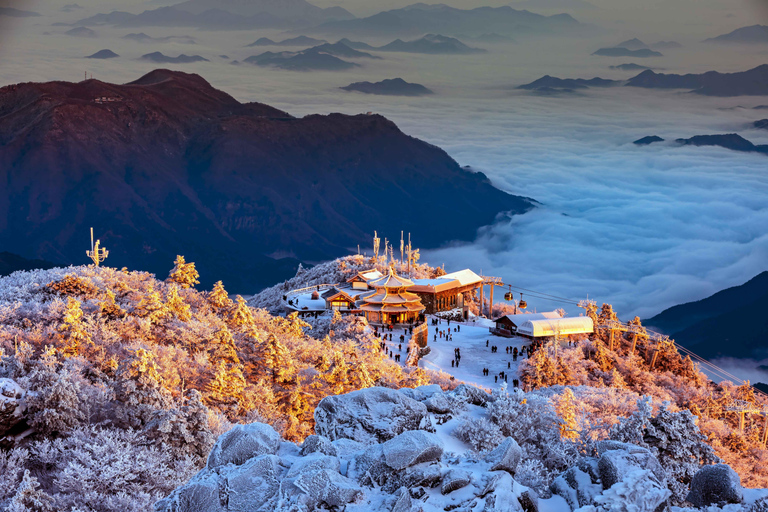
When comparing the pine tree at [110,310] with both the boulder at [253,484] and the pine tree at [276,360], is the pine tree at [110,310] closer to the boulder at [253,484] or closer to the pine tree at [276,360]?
the pine tree at [276,360]

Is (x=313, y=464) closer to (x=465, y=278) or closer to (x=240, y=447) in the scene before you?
(x=240, y=447)

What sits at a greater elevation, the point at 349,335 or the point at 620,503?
the point at 620,503

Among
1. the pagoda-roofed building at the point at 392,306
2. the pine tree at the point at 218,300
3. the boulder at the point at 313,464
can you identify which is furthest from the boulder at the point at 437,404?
the pagoda-roofed building at the point at 392,306

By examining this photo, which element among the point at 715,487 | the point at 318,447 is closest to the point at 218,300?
the point at 318,447

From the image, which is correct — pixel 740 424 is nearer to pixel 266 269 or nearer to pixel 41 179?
pixel 266 269

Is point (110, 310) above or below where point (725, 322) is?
above

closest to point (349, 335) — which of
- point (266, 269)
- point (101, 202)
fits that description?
point (266, 269)

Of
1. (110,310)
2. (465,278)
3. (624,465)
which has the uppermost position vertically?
(624,465)
